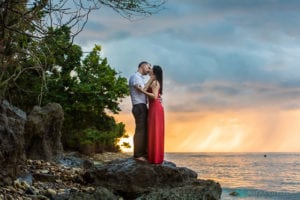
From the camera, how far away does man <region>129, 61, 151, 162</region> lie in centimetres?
1317

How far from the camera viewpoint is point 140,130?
13.5 meters

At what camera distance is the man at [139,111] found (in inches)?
519

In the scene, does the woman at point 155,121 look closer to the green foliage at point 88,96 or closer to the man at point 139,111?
the man at point 139,111

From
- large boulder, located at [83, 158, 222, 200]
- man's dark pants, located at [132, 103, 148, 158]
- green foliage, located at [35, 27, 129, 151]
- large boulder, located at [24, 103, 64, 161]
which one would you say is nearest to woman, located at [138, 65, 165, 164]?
man's dark pants, located at [132, 103, 148, 158]

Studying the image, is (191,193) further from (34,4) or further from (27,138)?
(27,138)

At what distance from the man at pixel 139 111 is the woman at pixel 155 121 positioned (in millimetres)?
130

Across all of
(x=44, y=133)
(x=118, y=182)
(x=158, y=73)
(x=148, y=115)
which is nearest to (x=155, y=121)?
(x=148, y=115)

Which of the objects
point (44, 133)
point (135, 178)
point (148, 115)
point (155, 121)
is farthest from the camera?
point (44, 133)

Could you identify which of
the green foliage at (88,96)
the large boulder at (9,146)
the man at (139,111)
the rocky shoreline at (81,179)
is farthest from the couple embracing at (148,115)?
the green foliage at (88,96)

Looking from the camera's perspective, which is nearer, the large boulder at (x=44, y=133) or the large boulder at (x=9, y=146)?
the large boulder at (x=9, y=146)

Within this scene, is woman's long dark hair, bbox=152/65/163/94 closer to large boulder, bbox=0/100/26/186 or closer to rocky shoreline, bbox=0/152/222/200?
rocky shoreline, bbox=0/152/222/200

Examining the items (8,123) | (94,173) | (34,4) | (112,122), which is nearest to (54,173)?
(94,173)

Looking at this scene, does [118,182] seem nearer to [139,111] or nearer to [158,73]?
[139,111]

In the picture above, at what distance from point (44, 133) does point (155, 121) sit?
565 cm
